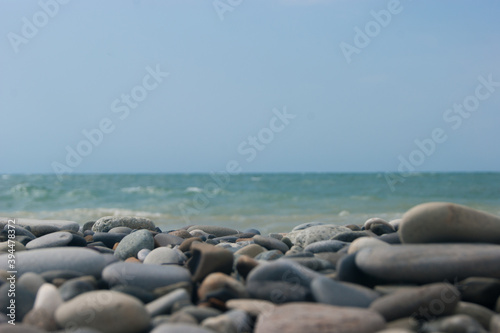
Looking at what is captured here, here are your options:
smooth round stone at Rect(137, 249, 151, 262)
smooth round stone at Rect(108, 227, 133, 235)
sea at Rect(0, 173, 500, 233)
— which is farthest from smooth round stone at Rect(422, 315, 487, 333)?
sea at Rect(0, 173, 500, 233)

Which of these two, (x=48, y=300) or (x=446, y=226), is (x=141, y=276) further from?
(x=446, y=226)

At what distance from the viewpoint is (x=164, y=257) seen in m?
3.17

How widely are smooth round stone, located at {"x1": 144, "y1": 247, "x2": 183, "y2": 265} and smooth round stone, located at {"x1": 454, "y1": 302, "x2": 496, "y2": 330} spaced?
1.75 meters

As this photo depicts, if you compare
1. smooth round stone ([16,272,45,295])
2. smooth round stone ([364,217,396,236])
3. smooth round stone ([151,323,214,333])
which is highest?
smooth round stone ([16,272,45,295])

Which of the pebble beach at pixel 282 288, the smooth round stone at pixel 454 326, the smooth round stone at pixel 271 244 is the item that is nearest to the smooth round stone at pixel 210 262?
the pebble beach at pixel 282 288

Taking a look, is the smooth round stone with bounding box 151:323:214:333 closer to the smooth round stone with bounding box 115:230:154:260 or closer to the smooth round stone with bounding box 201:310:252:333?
the smooth round stone with bounding box 201:310:252:333

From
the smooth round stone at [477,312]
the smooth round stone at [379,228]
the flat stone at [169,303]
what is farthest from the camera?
the smooth round stone at [379,228]

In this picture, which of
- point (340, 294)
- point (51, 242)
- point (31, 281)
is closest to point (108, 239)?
point (51, 242)

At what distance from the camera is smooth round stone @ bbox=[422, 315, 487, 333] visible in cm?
191

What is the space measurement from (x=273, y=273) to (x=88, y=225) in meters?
3.83

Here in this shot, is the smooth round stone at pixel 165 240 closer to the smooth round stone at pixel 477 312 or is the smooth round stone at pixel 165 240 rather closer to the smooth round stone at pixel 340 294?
the smooth round stone at pixel 340 294

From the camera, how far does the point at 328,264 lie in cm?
285

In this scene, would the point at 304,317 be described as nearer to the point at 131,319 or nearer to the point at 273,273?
the point at 273,273

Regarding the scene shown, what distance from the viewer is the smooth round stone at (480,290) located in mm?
2338
